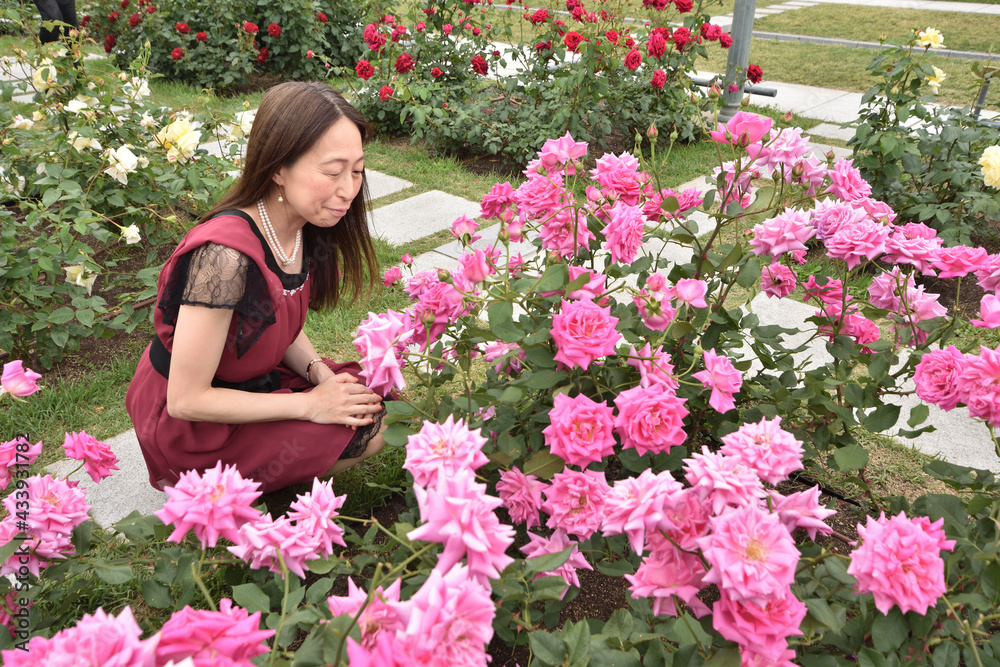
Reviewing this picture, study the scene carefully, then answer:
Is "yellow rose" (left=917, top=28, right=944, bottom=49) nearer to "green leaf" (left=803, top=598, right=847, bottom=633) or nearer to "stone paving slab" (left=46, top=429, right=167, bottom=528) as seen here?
"green leaf" (left=803, top=598, right=847, bottom=633)

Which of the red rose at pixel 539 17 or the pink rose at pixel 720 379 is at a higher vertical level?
the red rose at pixel 539 17

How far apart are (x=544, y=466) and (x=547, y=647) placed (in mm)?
314

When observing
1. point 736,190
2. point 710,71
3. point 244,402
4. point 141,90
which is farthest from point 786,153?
point 710,71

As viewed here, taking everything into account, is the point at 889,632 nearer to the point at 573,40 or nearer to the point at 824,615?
the point at 824,615

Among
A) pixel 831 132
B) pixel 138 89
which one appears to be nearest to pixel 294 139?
pixel 138 89

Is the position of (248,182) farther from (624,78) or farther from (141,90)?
(624,78)

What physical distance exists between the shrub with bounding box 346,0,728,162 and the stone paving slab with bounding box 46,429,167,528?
2755 millimetres

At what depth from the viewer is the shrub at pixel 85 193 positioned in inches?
93.3

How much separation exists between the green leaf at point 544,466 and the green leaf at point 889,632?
51 centimetres

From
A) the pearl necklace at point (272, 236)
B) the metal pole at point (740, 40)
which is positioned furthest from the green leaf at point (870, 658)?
the metal pole at point (740, 40)

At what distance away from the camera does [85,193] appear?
2.61m

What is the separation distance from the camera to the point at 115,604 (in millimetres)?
1653

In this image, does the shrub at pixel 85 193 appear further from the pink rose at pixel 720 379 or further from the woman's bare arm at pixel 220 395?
the pink rose at pixel 720 379

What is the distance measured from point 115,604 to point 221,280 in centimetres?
81
